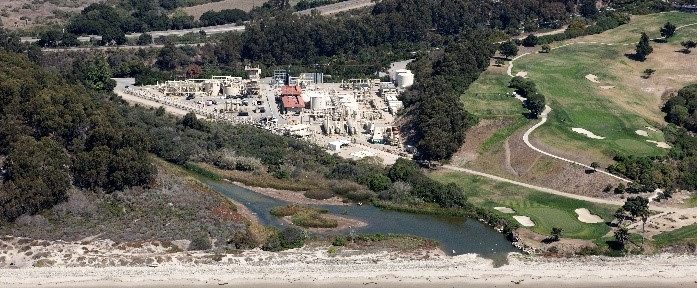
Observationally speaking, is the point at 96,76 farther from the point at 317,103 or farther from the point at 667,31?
the point at 667,31

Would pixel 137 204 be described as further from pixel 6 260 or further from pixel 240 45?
pixel 240 45

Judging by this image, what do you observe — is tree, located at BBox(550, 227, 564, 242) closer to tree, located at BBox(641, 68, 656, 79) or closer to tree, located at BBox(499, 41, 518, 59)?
tree, located at BBox(641, 68, 656, 79)

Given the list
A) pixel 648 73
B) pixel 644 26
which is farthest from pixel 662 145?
pixel 644 26

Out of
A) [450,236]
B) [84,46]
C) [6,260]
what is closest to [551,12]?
[84,46]

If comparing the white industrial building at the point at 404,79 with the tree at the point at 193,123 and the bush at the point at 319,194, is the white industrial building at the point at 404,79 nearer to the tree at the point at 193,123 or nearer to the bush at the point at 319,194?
the tree at the point at 193,123

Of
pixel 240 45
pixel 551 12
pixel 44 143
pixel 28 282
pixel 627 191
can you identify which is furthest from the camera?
pixel 551 12

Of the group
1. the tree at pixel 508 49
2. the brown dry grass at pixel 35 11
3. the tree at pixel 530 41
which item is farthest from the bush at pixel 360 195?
the brown dry grass at pixel 35 11
